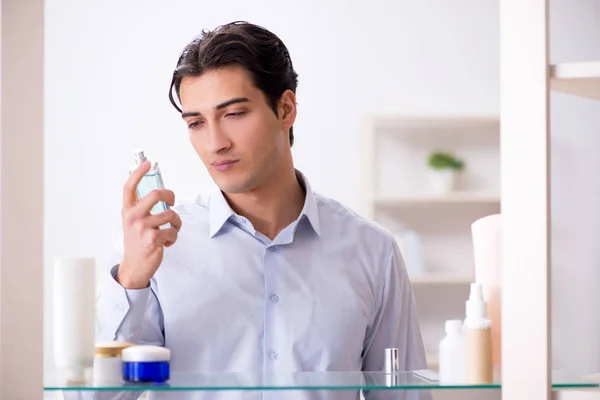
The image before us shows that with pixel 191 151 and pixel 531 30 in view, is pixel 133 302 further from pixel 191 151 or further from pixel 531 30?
pixel 191 151

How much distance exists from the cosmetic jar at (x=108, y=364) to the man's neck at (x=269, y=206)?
0.42m

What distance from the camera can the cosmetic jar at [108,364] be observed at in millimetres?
821

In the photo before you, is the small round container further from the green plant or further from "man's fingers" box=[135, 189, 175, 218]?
the green plant

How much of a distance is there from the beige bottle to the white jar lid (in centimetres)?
30

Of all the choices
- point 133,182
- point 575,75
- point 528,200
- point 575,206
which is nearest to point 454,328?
point 528,200

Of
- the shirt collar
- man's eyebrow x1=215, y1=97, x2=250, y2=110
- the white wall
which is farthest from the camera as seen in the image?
the white wall

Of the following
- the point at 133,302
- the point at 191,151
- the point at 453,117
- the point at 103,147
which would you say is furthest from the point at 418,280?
the point at 133,302

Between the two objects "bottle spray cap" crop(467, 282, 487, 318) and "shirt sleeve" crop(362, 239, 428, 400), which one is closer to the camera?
"bottle spray cap" crop(467, 282, 487, 318)

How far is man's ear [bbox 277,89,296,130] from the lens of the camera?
1.20m

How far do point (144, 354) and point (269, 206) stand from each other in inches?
17.6

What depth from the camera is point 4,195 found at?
2.45ft

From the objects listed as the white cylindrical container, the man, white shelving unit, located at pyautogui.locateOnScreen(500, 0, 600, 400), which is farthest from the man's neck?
white shelving unit, located at pyautogui.locateOnScreen(500, 0, 600, 400)

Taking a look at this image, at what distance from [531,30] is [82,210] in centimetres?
268

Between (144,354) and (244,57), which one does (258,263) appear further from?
(144,354)
